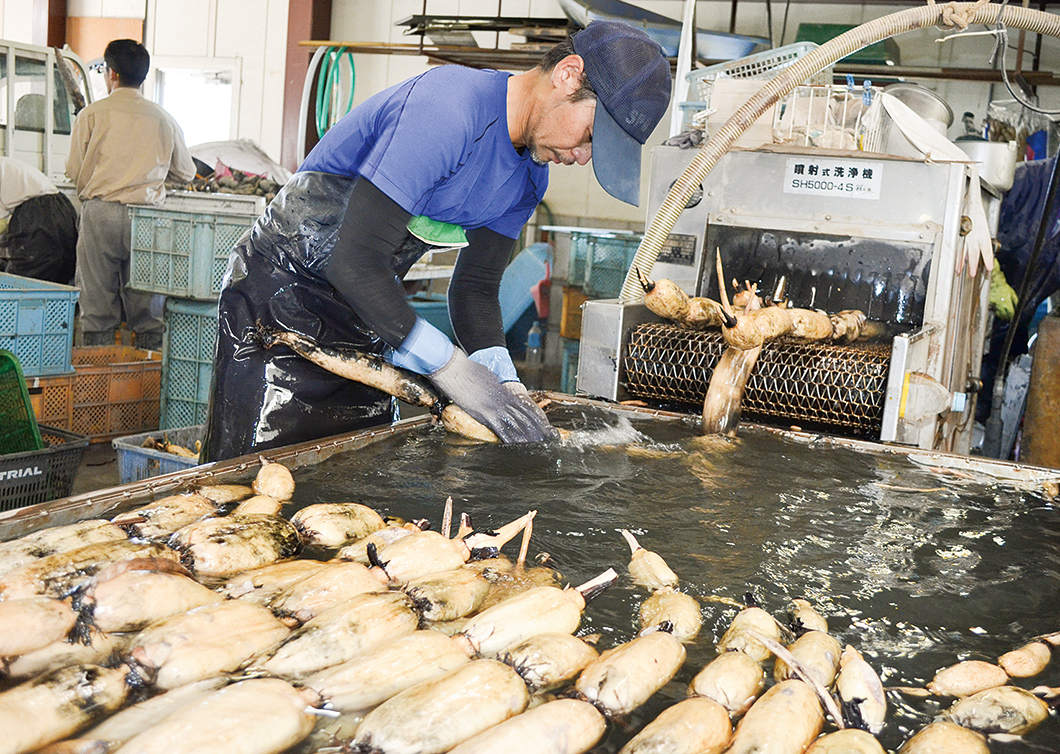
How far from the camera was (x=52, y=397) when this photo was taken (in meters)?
5.19

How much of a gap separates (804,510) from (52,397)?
438cm

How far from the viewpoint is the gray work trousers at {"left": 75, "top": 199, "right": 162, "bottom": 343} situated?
6.85 m

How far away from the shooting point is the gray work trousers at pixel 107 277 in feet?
22.5

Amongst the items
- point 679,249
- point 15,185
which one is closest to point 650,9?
point 15,185

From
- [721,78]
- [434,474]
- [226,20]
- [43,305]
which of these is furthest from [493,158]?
[226,20]

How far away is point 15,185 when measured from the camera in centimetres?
729

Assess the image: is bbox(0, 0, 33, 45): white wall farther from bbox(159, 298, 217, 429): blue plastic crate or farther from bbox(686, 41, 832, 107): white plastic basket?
bbox(686, 41, 832, 107): white plastic basket

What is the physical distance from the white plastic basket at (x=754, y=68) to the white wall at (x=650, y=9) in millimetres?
4617

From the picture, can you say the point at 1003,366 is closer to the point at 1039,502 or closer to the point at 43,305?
the point at 1039,502

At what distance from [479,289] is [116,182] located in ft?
15.1

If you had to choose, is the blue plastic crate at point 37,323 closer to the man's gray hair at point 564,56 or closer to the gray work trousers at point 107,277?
the gray work trousers at point 107,277

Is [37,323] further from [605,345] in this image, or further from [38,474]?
[605,345]

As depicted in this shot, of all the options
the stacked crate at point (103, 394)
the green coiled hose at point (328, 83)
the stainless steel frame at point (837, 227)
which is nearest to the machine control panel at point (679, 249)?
the stainless steel frame at point (837, 227)

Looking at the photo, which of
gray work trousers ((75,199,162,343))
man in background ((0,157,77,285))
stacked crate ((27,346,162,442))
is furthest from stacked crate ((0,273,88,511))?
man in background ((0,157,77,285))
